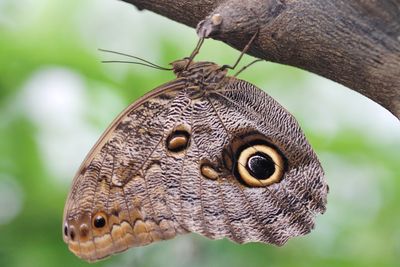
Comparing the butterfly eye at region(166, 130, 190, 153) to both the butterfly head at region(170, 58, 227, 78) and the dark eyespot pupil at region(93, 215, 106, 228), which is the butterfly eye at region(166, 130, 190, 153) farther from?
the dark eyespot pupil at region(93, 215, 106, 228)

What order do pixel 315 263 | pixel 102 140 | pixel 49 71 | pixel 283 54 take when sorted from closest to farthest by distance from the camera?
1. pixel 283 54
2. pixel 102 140
3. pixel 315 263
4. pixel 49 71

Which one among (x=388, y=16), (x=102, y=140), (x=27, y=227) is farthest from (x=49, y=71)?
(x=388, y=16)

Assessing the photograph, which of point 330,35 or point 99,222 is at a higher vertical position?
point 330,35

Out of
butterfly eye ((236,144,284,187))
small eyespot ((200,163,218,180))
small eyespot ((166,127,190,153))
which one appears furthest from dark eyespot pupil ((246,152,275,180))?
small eyespot ((166,127,190,153))

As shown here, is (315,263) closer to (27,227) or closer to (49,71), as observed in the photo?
(27,227)

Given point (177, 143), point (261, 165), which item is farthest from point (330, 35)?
point (177, 143)

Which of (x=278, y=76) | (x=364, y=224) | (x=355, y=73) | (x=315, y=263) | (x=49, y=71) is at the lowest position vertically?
(x=355, y=73)

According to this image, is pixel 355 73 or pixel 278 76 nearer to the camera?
pixel 355 73

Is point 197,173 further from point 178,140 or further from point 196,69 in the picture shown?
point 196,69
